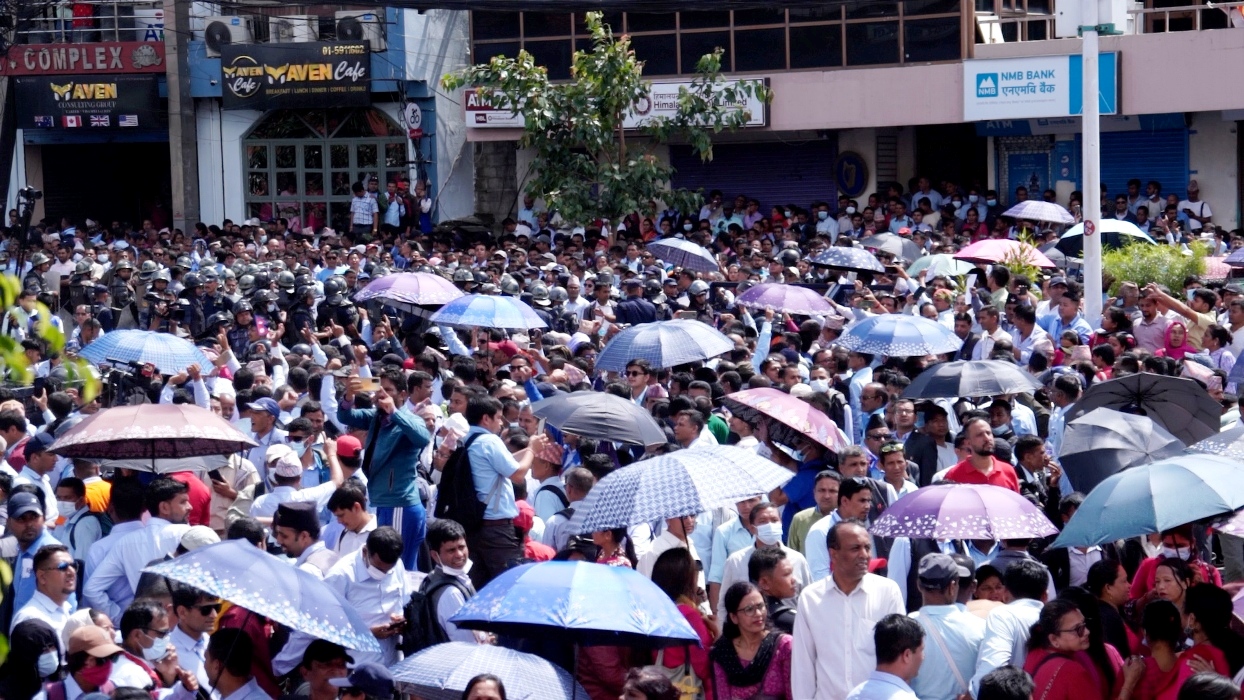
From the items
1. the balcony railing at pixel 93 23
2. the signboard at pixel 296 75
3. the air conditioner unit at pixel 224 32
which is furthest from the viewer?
the balcony railing at pixel 93 23

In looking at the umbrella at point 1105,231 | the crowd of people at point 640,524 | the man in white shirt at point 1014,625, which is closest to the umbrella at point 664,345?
the crowd of people at point 640,524

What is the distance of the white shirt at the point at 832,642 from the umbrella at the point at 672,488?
770mm

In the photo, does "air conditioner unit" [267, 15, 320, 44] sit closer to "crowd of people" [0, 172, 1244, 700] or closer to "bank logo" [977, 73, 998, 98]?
"bank logo" [977, 73, 998, 98]

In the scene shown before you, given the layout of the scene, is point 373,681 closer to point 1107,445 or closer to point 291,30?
point 1107,445

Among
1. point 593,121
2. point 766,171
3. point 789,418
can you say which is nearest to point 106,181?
point 766,171

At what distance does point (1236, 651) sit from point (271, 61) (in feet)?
78.4

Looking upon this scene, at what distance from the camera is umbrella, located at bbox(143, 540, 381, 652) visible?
5.52 metres

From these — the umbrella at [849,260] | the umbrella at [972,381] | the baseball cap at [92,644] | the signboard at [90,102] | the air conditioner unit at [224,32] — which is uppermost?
the air conditioner unit at [224,32]

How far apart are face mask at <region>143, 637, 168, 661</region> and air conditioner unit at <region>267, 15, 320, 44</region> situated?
2386cm

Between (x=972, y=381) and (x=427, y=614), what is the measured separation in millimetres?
4233

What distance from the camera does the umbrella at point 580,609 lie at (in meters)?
5.48

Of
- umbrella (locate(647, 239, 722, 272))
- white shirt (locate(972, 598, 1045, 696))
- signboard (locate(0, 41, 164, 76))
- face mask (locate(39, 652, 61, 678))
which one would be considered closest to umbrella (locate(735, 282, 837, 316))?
umbrella (locate(647, 239, 722, 272))

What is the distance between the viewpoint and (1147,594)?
6.44 m

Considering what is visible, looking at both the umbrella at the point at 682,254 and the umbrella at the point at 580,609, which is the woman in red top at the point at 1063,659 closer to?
the umbrella at the point at 580,609
